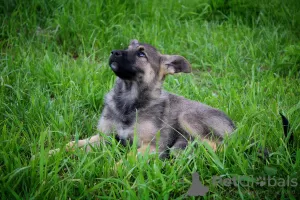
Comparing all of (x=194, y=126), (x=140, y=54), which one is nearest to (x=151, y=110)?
(x=194, y=126)

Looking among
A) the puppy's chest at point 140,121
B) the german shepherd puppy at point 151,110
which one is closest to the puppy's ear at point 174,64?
the german shepherd puppy at point 151,110

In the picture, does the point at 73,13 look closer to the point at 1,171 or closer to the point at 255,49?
the point at 255,49

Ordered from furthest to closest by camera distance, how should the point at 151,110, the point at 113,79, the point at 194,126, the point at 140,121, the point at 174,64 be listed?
the point at 113,79 → the point at 174,64 → the point at 194,126 → the point at 151,110 → the point at 140,121

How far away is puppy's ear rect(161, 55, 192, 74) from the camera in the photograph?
384 centimetres

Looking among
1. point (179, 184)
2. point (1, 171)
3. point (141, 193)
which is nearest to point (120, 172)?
point (141, 193)

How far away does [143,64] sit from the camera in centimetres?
382

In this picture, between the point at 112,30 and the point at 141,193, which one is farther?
the point at 112,30

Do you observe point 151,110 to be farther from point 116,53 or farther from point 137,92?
point 116,53

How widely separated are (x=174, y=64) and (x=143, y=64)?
1.12 ft

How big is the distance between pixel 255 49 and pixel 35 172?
4.11 metres

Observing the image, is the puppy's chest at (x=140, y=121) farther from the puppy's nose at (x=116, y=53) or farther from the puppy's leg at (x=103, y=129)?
the puppy's nose at (x=116, y=53)

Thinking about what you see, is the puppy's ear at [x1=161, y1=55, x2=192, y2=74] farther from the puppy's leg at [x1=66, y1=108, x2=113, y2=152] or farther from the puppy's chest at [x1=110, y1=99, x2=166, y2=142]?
the puppy's leg at [x1=66, y1=108, x2=113, y2=152]

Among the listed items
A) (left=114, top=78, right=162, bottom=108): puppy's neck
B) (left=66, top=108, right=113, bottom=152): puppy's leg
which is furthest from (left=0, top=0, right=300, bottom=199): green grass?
(left=114, top=78, right=162, bottom=108): puppy's neck

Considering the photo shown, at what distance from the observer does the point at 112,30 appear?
576cm
